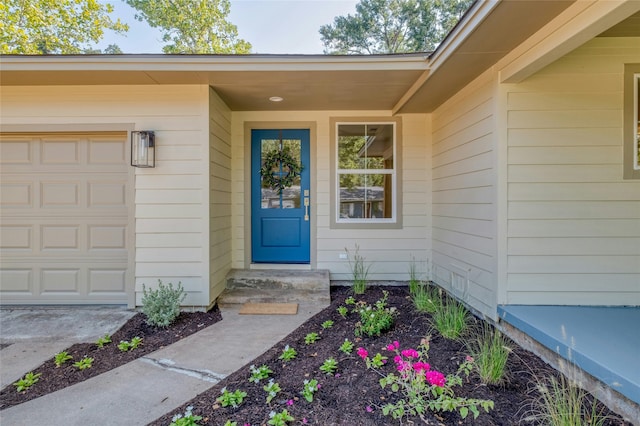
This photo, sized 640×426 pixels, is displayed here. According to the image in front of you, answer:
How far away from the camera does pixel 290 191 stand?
460 centimetres

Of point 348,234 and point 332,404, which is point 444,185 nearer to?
point 348,234

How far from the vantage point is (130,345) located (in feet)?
8.98

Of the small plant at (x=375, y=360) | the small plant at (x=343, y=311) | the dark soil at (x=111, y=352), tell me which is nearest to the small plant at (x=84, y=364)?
the dark soil at (x=111, y=352)

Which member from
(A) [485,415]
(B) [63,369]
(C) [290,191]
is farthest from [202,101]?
(A) [485,415]

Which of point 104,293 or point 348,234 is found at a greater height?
point 348,234

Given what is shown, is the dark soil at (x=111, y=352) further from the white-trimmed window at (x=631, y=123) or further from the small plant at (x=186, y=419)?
the white-trimmed window at (x=631, y=123)

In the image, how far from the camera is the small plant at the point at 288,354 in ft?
7.98

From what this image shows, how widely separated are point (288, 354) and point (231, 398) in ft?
2.12

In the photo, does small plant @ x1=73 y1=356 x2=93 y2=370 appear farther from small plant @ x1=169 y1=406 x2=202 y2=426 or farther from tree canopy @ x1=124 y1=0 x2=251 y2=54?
tree canopy @ x1=124 y1=0 x2=251 y2=54

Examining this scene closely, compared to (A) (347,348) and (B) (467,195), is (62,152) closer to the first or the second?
(A) (347,348)

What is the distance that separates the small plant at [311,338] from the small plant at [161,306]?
143 centimetres

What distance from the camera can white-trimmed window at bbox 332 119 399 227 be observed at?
4.59 m

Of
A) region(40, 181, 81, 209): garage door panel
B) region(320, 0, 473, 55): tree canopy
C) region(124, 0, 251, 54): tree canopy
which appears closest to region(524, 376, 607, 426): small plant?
region(40, 181, 81, 209): garage door panel

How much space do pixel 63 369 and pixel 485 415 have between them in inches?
116
